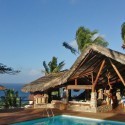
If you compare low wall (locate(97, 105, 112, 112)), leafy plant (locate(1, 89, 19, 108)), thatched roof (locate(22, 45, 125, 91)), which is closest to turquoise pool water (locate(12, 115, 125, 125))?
low wall (locate(97, 105, 112, 112))

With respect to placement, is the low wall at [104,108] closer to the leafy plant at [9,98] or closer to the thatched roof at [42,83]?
the thatched roof at [42,83]

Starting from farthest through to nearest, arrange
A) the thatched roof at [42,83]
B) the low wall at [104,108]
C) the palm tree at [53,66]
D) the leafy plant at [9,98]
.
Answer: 1. the palm tree at [53,66]
2. the leafy plant at [9,98]
3. the thatched roof at [42,83]
4. the low wall at [104,108]

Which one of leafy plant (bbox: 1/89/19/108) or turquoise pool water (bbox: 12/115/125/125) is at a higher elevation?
leafy plant (bbox: 1/89/19/108)

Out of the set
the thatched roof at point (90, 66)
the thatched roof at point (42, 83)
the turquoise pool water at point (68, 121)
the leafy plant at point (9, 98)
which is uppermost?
the thatched roof at point (90, 66)

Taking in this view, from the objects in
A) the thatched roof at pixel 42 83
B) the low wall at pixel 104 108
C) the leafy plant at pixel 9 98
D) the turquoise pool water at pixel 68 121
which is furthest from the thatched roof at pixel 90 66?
the turquoise pool water at pixel 68 121

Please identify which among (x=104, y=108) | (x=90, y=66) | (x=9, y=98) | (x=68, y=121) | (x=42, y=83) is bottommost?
(x=68, y=121)

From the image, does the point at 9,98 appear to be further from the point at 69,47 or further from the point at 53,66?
the point at 69,47

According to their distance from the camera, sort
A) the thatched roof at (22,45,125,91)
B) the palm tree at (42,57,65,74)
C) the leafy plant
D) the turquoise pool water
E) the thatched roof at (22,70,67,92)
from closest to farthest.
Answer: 1. the turquoise pool water
2. the thatched roof at (22,45,125,91)
3. the thatched roof at (22,70,67,92)
4. the leafy plant
5. the palm tree at (42,57,65,74)

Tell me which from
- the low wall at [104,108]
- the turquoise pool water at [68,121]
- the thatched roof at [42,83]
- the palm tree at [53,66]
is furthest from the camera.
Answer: the palm tree at [53,66]

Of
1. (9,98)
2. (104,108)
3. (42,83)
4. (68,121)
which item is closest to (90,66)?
(104,108)

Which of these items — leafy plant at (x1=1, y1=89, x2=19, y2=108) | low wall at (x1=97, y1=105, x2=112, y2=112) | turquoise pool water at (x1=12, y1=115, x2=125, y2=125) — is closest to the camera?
turquoise pool water at (x1=12, y1=115, x2=125, y2=125)

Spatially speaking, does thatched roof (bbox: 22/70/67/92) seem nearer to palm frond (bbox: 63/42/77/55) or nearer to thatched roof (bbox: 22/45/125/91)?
thatched roof (bbox: 22/45/125/91)

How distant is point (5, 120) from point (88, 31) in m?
20.3

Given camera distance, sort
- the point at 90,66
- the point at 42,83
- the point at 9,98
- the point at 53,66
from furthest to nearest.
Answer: the point at 53,66 → the point at 9,98 → the point at 42,83 → the point at 90,66
